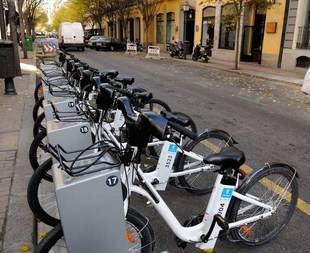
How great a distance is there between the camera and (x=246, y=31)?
67.7ft

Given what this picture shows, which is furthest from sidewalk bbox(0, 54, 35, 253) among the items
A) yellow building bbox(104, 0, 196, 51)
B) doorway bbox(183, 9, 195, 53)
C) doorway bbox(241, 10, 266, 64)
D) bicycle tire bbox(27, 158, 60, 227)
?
doorway bbox(183, 9, 195, 53)

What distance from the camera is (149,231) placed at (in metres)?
2.36

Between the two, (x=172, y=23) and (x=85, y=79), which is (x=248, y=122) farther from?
(x=172, y=23)

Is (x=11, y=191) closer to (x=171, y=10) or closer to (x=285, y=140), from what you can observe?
(x=285, y=140)

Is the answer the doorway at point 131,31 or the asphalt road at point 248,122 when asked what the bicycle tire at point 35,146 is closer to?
the asphalt road at point 248,122

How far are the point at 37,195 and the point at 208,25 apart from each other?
23735 millimetres

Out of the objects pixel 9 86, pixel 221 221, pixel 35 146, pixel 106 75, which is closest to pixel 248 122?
pixel 106 75

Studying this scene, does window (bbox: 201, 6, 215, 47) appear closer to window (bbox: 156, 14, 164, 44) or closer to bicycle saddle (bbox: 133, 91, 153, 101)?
window (bbox: 156, 14, 164, 44)

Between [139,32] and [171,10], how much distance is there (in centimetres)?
981

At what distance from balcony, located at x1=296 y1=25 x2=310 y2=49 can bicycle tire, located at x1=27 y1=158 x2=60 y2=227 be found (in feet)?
52.2

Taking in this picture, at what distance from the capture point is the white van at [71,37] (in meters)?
30.7

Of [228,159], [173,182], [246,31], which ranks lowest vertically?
[173,182]

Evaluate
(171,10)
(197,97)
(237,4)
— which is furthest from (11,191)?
(171,10)

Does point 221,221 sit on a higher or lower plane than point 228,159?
lower
